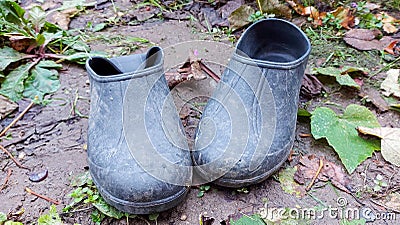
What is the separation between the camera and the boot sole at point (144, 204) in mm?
962

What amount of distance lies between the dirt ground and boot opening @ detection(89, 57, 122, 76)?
0.91 feet

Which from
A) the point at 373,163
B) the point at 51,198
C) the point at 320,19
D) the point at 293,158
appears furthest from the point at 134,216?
the point at 320,19

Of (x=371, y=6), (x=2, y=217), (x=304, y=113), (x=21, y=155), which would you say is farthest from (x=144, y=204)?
(x=371, y=6)

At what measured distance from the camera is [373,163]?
121cm

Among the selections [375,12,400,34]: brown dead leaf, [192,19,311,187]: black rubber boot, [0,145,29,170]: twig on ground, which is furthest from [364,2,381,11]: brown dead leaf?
[0,145,29,170]: twig on ground

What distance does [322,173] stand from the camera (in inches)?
46.5

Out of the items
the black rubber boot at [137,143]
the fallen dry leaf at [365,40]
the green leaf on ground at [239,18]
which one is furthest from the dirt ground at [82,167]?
the green leaf on ground at [239,18]

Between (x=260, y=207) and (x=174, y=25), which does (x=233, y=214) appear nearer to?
(x=260, y=207)

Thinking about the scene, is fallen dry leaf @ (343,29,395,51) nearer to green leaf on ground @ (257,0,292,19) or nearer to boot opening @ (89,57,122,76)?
green leaf on ground @ (257,0,292,19)

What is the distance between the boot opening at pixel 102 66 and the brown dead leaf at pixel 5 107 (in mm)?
473

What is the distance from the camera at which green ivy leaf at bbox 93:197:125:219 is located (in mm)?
1028

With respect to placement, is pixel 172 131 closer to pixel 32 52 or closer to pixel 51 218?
pixel 51 218

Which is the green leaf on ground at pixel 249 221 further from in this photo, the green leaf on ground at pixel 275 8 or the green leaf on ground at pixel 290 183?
the green leaf on ground at pixel 275 8
